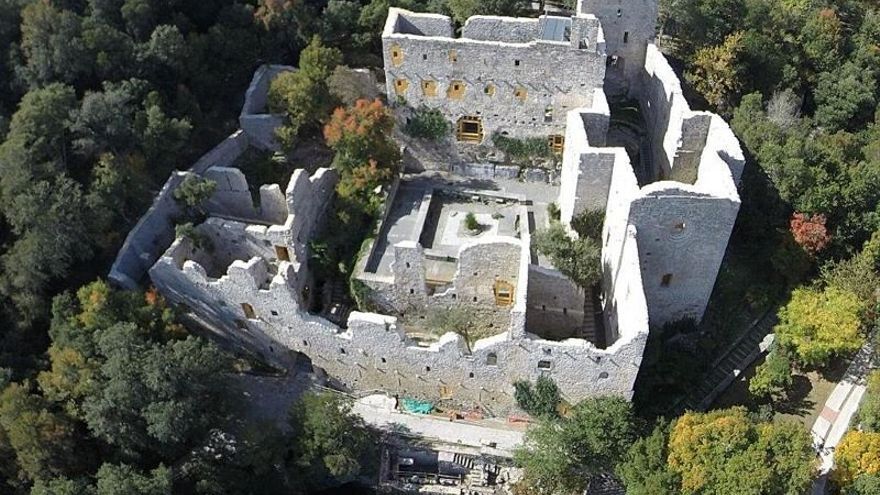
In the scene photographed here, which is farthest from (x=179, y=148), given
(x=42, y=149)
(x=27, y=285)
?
(x=27, y=285)

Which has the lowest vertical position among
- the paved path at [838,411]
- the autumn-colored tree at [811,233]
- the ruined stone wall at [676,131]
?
the paved path at [838,411]

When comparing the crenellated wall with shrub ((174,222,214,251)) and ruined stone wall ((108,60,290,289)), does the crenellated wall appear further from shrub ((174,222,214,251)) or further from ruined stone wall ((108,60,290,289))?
shrub ((174,222,214,251))

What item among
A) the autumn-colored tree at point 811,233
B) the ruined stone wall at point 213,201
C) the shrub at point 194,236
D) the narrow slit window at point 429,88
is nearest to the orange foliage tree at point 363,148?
→ the narrow slit window at point 429,88

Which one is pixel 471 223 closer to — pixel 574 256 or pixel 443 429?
pixel 574 256

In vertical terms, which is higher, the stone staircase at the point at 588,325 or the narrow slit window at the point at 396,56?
the narrow slit window at the point at 396,56

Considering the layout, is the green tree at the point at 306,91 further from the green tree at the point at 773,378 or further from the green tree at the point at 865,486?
the green tree at the point at 865,486

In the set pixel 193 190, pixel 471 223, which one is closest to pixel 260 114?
pixel 193 190

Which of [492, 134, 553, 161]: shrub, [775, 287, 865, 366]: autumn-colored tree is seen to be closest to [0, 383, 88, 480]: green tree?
[492, 134, 553, 161]: shrub
